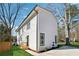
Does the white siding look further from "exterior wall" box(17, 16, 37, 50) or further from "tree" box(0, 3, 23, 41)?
"tree" box(0, 3, 23, 41)

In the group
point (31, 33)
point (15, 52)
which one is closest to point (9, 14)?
point (31, 33)

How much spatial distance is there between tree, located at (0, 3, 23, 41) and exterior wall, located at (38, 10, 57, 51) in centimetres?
40

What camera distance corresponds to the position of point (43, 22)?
7.48 metres

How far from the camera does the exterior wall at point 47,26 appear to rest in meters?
Answer: 7.47

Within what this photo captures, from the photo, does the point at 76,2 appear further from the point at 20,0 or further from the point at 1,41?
the point at 1,41

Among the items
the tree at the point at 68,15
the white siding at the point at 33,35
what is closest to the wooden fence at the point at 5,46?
the white siding at the point at 33,35

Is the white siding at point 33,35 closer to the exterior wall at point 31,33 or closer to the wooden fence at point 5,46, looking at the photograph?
the exterior wall at point 31,33

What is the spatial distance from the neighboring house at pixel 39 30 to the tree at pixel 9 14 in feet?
0.49

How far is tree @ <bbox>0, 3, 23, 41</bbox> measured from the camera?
739 cm

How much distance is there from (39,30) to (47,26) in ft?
0.49

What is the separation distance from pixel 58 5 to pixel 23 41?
854 mm

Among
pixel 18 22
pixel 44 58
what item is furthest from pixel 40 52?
pixel 18 22

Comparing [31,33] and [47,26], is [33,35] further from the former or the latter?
[47,26]

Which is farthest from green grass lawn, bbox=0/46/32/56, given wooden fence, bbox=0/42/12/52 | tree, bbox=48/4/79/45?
tree, bbox=48/4/79/45
